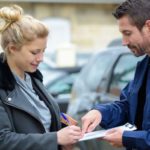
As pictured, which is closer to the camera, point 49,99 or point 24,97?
point 24,97

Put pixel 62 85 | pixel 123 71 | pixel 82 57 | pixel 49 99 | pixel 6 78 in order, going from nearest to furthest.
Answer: pixel 6 78, pixel 49 99, pixel 123 71, pixel 62 85, pixel 82 57

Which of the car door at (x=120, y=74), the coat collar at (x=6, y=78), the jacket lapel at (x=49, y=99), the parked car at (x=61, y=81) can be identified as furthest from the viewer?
the parked car at (x=61, y=81)

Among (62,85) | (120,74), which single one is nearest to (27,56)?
(120,74)

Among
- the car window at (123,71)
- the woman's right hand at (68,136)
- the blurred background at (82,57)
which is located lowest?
the blurred background at (82,57)

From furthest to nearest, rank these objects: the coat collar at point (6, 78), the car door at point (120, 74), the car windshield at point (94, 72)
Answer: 1. the car windshield at point (94, 72)
2. the car door at point (120, 74)
3. the coat collar at point (6, 78)

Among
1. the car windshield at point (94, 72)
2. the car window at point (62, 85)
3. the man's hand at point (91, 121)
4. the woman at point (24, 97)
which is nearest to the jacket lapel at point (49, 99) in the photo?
the woman at point (24, 97)

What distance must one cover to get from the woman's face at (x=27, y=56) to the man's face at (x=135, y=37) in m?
0.40

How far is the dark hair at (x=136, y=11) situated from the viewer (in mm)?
3031

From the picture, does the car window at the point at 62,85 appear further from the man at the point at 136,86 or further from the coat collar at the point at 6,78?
the coat collar at the point at 6,78

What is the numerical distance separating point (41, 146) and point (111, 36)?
24.6m

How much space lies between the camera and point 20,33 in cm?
296

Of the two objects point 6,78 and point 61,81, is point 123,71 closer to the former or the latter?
point 6,78

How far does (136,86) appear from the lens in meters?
3.17

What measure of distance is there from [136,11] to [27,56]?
58cm
